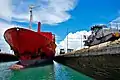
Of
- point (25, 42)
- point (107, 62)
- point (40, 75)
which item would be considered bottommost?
point (40, 75)

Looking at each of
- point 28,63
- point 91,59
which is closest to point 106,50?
point 91,59

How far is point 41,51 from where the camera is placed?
36.3 metres

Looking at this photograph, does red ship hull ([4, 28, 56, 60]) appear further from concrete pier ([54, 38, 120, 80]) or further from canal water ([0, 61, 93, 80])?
concrete pier ([54, 38, 120, 80])

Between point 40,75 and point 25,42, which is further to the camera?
point 25,42

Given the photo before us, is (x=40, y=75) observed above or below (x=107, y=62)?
below

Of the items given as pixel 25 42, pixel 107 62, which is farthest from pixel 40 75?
pixel 107 62

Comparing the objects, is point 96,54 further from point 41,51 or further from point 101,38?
point 41,51

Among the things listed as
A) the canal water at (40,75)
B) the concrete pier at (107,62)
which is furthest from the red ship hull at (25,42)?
the concrete pier at (107,62)

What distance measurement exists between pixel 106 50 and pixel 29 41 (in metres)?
19.9

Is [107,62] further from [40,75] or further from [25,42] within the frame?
[25,42]

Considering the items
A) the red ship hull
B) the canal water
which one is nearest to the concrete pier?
the canal water

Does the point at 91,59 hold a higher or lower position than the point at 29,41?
lower

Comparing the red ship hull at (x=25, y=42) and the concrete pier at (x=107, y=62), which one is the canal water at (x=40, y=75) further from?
the red ship hull at (x=25, y=42)

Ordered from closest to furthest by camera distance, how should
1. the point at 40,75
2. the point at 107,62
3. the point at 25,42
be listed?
the point at 107,62 → the point at 40,75 → the point at 25,42
